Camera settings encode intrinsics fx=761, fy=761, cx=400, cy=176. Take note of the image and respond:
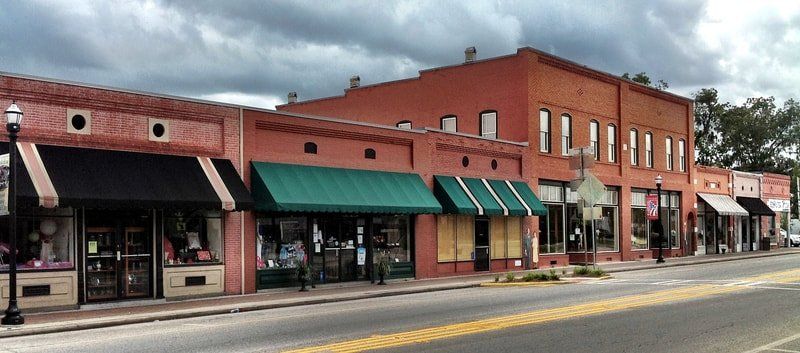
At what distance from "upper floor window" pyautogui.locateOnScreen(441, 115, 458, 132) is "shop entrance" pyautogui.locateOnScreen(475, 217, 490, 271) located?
23.6 feet

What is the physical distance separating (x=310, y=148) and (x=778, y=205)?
45220 millimetres

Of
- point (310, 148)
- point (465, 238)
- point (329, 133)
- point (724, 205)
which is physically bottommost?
point (465, 238)

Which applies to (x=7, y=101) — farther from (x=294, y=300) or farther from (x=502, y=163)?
(x=502, y=163)

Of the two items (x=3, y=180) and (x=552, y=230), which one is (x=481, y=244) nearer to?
(x=552, y=230)

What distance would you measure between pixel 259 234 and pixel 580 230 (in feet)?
63.2

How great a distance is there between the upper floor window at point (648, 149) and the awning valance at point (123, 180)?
28.0 metres

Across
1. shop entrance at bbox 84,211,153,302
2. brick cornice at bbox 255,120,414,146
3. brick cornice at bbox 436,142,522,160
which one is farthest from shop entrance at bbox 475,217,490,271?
shop entrance at bbox 84,211,153,302

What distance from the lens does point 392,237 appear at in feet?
87.2

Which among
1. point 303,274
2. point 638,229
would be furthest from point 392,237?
point 638,229

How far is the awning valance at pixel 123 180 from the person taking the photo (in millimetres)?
17125

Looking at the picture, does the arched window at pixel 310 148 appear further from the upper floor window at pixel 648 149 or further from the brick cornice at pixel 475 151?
the upper floor window at pixel 648 149

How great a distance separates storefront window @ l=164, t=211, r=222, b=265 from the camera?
20141 millimetres

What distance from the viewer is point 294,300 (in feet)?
65.0

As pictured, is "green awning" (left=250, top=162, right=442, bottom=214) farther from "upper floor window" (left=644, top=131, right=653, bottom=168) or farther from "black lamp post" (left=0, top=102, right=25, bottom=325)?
"upper floor window" (left=644, top=131, right=653, bottom=168)
